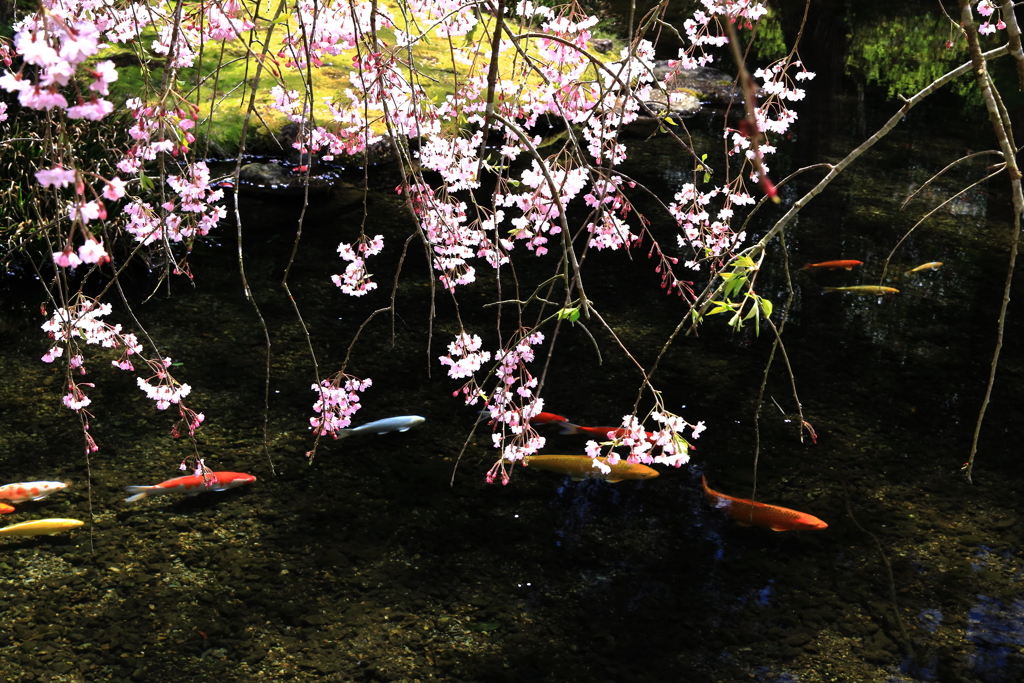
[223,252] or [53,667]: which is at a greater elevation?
[223,252]

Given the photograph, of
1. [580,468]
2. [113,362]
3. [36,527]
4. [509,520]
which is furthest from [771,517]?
[36,527]

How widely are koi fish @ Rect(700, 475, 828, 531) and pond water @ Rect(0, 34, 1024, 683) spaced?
0.06 m

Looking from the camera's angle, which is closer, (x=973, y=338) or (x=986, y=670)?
(x=986, y=670)

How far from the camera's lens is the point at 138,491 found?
391cm

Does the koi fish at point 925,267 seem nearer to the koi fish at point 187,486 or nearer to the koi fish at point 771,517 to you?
the koi fish at point 771,517

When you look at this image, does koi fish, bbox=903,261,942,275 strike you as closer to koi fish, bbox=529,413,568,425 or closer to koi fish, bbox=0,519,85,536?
koi fish, bbox=529,413,568,425

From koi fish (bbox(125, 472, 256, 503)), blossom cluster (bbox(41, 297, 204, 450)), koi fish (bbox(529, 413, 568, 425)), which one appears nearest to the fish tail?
koi fish (bbox(125, 472, 256, 503))

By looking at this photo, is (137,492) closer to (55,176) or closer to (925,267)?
(55,176)

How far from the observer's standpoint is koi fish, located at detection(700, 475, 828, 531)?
3.92 meters

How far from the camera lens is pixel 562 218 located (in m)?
1.94

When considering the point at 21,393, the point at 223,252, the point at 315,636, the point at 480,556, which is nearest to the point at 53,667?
the point at 315,636

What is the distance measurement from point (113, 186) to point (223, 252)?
201 inches

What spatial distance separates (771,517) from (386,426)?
6.61 ft

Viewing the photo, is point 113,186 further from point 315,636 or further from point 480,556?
point 480,556
